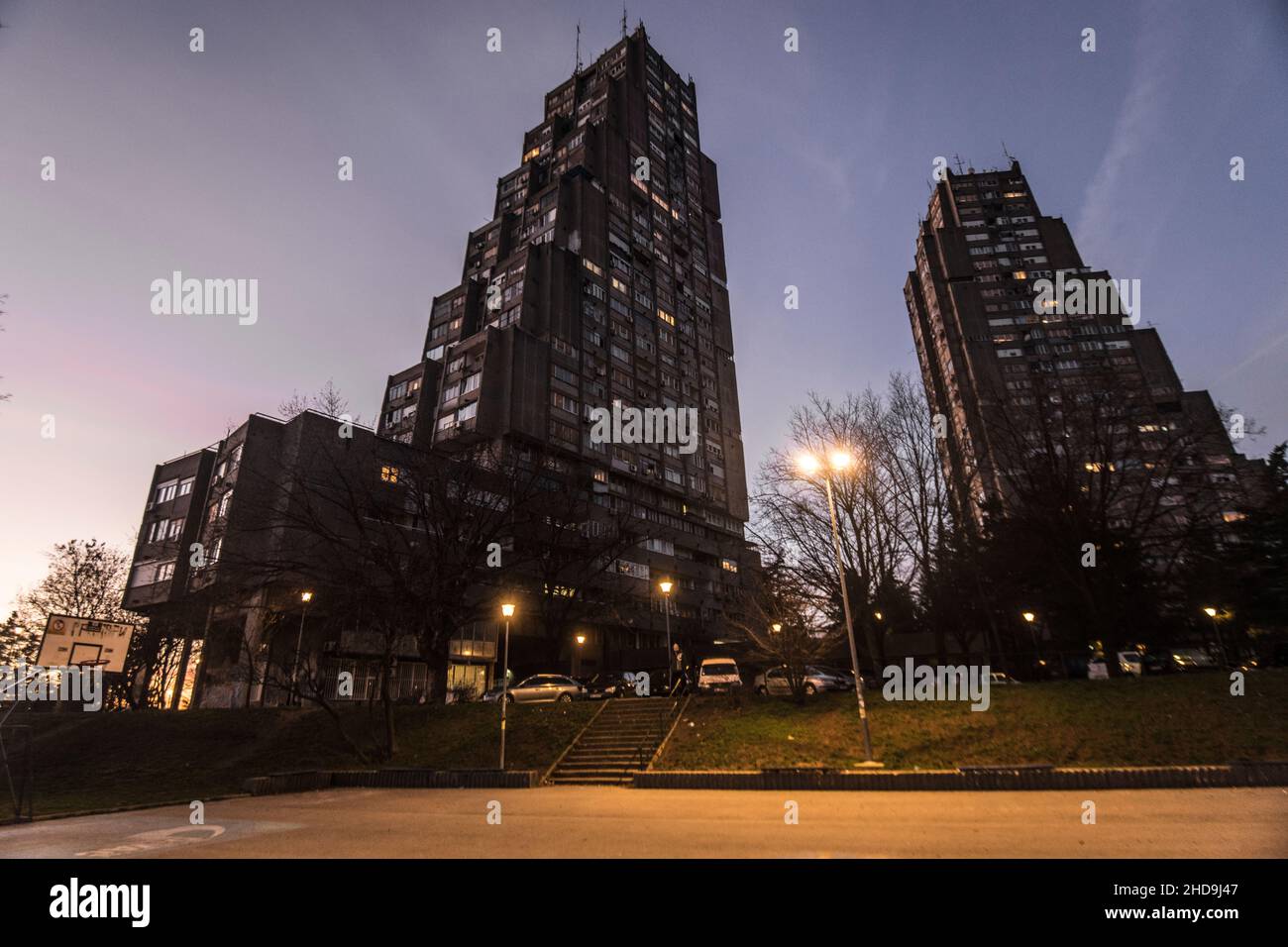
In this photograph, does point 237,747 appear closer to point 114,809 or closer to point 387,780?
point 114,809

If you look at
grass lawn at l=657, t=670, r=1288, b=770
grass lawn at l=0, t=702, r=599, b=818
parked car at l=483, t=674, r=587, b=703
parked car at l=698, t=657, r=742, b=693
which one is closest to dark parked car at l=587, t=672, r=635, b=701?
parked car at l=483, t=674, r=587, b=703

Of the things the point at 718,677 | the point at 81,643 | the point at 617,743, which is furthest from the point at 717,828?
the point at 81,643

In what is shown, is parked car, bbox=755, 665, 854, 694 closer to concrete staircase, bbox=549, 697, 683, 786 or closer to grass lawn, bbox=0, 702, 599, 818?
concrete staircase, bbox=549, 697, 683, 786

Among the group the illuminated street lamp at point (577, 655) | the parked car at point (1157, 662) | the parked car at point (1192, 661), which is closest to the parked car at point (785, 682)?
the parked car at point (1192, 661)

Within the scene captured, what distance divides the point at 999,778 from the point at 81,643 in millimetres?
28387

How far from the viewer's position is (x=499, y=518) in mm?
31328

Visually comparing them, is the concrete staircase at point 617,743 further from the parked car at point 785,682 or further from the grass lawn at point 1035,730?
the parked car at point 785,682

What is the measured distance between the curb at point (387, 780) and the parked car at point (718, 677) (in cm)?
1254

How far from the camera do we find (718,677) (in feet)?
96.4

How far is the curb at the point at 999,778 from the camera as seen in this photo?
12133 millimetres

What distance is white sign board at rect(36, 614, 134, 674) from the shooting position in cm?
2031

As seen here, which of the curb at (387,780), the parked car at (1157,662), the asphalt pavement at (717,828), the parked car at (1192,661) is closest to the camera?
the asphalt pavement at (717,828)
